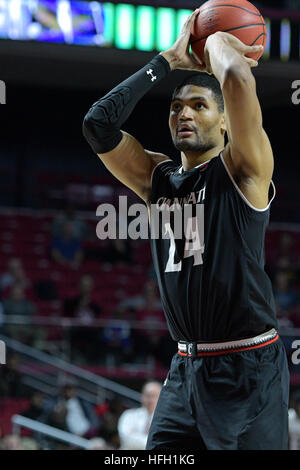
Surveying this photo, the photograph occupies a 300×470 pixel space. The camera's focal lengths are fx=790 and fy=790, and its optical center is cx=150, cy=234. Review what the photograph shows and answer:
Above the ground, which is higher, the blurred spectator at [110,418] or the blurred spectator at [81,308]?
the blurred spectator at [81,308]

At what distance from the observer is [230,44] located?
324 centimetres

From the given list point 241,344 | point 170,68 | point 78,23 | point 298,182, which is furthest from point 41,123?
point 241,344

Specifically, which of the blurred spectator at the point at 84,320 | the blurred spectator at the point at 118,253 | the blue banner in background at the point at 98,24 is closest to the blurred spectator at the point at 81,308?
the blurred spectator at the point at 84,320

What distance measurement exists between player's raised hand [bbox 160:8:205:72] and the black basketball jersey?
55cm

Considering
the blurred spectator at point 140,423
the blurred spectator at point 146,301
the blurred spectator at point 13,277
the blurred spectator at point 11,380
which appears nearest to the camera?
the blurred spectator at point 140,423

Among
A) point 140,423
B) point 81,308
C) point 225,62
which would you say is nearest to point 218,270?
point 225,62

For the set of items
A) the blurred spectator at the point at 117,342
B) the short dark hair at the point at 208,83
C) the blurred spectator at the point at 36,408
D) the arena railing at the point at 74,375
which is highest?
the short dark hair at the point at 208,83

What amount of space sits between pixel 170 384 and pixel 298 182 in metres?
10.6

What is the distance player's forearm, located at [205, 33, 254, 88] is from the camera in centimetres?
296

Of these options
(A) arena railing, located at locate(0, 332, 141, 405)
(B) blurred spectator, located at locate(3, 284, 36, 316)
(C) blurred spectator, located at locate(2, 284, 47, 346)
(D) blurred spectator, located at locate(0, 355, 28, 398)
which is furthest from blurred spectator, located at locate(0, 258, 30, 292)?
(D) blurred spectator, located at locate(0, 355, 28, 398)

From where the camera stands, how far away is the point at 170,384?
3.14 m

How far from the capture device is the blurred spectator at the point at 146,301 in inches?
414

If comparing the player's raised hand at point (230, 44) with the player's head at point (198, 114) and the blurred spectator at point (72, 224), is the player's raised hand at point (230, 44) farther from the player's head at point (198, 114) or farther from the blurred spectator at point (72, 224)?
the blurred spectator at point (72, 224)

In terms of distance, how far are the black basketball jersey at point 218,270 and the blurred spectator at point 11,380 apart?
17.8 ft
